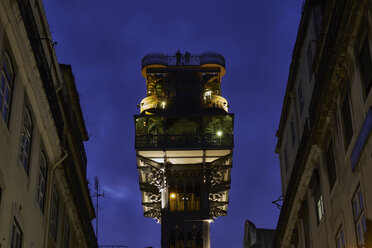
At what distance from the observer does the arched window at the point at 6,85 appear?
1828cm

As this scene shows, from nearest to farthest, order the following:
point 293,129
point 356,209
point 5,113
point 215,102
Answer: point 5,113 < point 356,209 < point 293,129 < point 215,102

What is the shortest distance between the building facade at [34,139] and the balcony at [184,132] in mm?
27363

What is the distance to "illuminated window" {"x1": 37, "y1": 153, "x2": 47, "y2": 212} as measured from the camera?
2397 centimetres

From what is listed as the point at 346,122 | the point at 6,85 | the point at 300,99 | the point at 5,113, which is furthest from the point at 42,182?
the point at 300,99

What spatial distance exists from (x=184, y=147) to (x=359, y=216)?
1540 inches

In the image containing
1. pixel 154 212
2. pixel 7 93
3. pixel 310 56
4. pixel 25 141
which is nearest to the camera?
pixel 7 93

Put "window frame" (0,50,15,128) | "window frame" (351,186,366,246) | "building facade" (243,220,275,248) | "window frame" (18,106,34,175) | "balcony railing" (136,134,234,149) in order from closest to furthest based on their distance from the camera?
"window frame" (0,50,15,128)
"window frame" (351,186,366,246)
"window frame" (18,106,34,175)
"building facade" (243,220,275,248)
"balcony railing" (136,134,234,149)

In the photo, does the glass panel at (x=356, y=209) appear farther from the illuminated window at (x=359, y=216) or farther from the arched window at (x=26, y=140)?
the arched window at (x=26, y=140)

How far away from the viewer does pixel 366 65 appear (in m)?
19.4

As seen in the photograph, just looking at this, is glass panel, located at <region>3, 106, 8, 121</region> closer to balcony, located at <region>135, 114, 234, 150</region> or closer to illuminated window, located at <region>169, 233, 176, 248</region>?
balcony, located at <region>135, 114, 234, 150</region>

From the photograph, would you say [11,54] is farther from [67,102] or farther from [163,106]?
[163,106]

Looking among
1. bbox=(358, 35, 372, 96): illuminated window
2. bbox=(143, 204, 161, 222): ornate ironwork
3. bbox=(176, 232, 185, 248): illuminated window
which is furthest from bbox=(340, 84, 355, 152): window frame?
bbox=(143, 204, 161, 222): ornate ironwork

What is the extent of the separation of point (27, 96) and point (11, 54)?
2.54m

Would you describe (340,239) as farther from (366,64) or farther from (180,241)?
(180,241)
